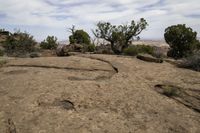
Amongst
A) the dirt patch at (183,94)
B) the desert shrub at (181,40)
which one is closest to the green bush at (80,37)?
the desert shrub at (181,40)

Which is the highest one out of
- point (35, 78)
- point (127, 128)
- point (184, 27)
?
point (184, 27)

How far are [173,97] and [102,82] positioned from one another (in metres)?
2.07

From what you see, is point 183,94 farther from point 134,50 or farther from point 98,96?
point 134,50

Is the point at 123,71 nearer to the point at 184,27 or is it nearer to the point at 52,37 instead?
the point at 184,27

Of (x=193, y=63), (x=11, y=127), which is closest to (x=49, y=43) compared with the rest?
(x=193, y=63)

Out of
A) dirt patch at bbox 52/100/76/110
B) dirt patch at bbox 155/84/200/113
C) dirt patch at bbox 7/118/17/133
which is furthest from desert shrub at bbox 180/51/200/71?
dirt patch at bbox 7/118/17/133

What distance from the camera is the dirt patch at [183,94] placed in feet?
23.5

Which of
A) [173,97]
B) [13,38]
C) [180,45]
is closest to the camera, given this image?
[173,97]

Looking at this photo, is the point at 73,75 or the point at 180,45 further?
the point at 180,45

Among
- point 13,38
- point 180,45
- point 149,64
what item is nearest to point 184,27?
point 180,45

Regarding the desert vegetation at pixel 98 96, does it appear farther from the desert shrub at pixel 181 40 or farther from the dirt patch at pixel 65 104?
the desert shrub at pixel 181 40

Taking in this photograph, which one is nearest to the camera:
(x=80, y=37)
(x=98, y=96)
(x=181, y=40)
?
(x=98, y=96)

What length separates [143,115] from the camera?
6.26m

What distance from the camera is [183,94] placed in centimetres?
780
